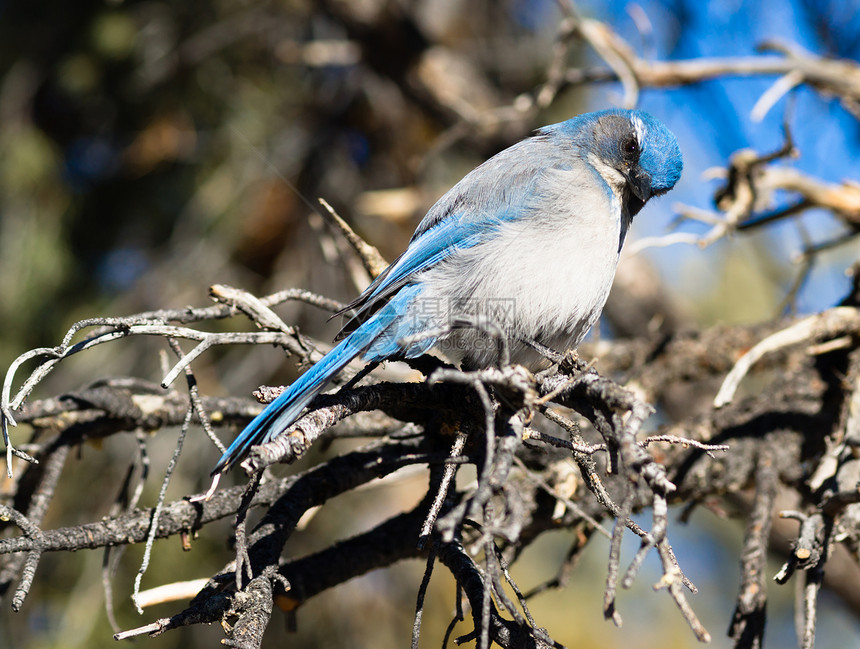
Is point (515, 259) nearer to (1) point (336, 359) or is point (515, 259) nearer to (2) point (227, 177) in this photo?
(1) point (336, 359)

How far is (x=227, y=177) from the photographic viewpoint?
4754 mm

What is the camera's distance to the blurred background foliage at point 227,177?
4.07m

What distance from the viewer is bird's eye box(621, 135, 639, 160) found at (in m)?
2.95

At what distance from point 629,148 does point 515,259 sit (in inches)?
32.0

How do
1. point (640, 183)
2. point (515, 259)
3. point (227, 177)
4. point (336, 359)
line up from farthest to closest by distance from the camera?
point (227, 177) → point (640, 183) → point (515, 259) → point (336, 359)

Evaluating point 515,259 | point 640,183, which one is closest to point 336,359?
point 515,259

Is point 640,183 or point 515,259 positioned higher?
point 640,183

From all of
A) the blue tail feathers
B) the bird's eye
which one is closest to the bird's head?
the bird's eye

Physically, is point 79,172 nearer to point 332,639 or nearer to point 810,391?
point 332,639

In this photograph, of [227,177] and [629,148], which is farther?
[227,177]

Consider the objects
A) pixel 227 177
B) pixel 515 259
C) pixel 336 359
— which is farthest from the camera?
pixel 227 177

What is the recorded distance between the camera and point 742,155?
330 cm

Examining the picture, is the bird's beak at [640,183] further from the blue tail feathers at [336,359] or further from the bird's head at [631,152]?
the blue tail feathers at [336,359]

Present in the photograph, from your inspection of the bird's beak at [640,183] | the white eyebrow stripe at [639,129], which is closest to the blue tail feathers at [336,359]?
the bird's beak at [640,183]
